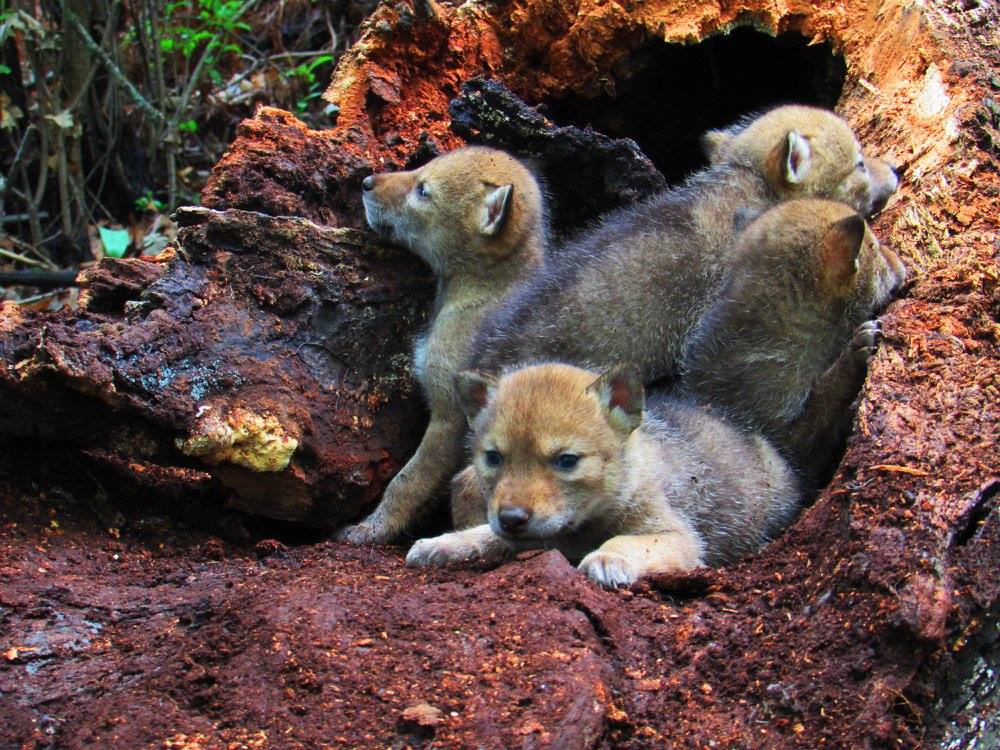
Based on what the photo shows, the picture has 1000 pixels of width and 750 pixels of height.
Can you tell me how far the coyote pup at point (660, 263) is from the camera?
4.73 m

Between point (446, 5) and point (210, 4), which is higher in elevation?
point (446, 5)

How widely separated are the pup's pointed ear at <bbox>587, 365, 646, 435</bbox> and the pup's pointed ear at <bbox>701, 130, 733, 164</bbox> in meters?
2.45

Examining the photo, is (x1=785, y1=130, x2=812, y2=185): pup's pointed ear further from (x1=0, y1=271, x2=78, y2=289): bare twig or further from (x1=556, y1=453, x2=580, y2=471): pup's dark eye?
(x1=0, y1=271, x2=78, y2=289): bare twig

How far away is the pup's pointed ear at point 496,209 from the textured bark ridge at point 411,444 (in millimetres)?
→ 498

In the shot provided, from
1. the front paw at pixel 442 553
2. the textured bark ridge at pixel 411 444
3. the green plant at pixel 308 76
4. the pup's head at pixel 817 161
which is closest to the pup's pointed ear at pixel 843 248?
the textured bark ridge at pixel 411 444

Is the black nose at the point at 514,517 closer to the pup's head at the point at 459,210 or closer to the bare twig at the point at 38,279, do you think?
the pup's head at the point at 459,210

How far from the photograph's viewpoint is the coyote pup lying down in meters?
3.74

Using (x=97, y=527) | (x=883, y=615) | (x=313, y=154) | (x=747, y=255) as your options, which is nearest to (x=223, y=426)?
(x=97, y=527)

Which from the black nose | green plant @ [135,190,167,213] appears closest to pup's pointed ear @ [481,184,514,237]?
the black nose

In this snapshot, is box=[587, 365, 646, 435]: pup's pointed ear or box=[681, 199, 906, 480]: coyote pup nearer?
box=[587, 365, 646, 435]: pup's pointed ear

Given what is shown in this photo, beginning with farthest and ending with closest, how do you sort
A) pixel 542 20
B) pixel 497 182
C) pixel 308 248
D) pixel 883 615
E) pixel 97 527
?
pixel 542 20 → pixel 497 182 → pixel 308 248 → pixel 97 527 → pixel 883 615

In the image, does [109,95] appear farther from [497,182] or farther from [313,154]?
[497,182]

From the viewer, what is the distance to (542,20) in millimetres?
6266

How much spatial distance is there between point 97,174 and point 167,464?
5100mm
